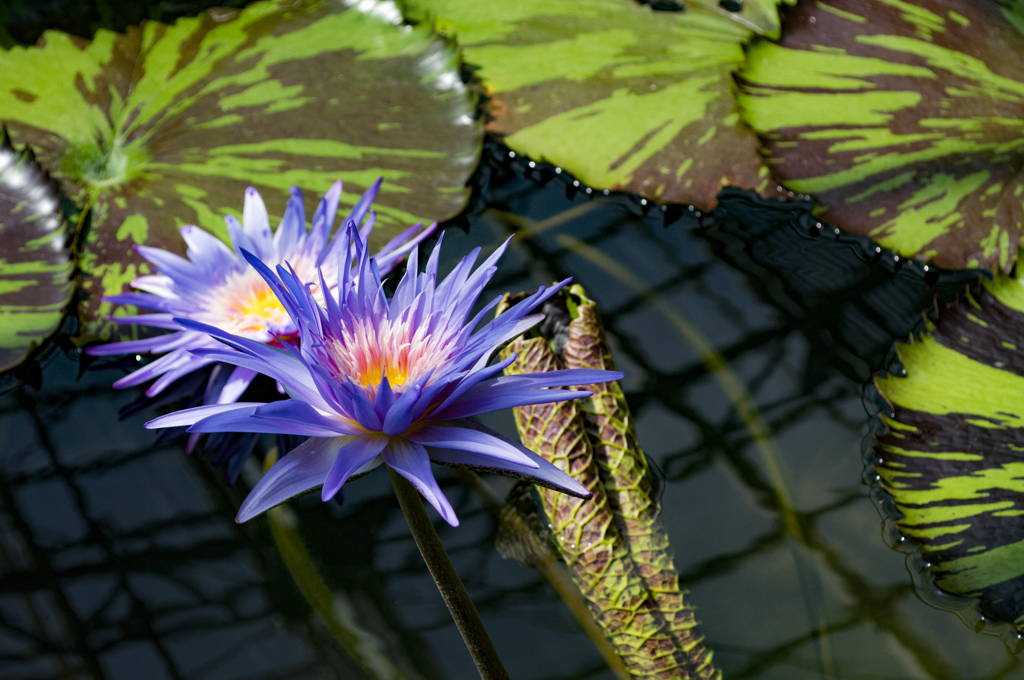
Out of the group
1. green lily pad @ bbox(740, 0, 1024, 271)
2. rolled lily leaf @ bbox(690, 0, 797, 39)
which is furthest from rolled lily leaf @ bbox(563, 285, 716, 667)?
rolled lily leaf @ bbox(690, 0, 797, 39)

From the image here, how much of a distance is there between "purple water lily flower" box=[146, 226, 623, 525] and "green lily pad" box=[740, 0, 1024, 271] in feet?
3.34

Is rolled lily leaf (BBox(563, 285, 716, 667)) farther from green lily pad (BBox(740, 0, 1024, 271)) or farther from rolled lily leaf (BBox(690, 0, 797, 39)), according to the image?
rolled lily leaf (BBox(690, 0, 797, 39))

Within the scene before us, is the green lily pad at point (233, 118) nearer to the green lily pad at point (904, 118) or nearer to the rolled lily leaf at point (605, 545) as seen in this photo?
the rolled lily leaf at point (605, 545)

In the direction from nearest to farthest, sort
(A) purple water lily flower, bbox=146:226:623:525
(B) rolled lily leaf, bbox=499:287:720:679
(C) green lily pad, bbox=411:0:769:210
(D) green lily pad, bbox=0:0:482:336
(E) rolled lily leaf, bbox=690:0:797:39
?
(A) purple water lily flower, bbox=146:226:623:525 < (B) rolled lily leaf, bbox=499:287:720:679 < (D) green lily pad, bbox=0:0:482:336 < (C) green lily pad, bbox=411:0:769:210 < (E) rolled lily leaf, bbox=690:0:797:39

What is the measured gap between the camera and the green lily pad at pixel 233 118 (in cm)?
135

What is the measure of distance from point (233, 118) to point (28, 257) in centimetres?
50

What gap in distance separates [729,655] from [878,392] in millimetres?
569

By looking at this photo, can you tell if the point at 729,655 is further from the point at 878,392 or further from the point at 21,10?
the point at 21,10

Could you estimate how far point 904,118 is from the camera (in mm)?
1410

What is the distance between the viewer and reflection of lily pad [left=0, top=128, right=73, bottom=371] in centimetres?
124

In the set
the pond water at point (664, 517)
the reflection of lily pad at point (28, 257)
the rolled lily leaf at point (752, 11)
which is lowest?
the pond water at point (664, 517)

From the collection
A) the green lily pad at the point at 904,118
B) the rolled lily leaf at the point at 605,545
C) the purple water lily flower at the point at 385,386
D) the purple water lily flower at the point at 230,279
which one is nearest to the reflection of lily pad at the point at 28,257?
the purple water lily flower at the point at 230,279

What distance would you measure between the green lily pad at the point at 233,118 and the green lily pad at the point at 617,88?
129mm

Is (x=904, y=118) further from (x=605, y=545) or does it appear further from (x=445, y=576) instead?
(x=445, y=576)
